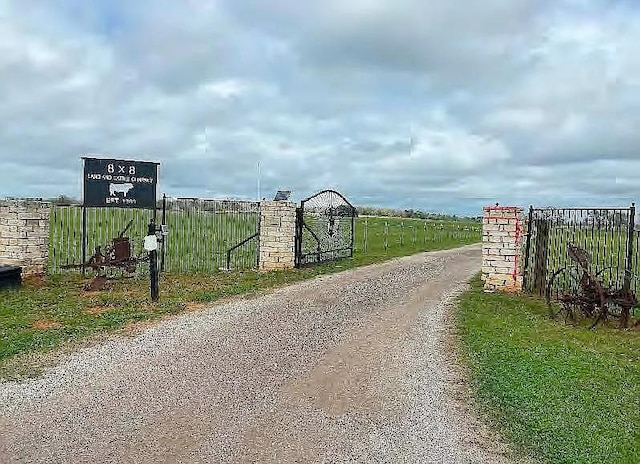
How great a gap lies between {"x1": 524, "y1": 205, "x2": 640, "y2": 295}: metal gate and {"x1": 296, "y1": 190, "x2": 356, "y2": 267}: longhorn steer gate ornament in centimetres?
617

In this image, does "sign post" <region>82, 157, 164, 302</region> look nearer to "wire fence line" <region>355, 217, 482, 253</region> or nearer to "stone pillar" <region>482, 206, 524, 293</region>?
"stone pillar" <region>482, 206, 524, 293</region>

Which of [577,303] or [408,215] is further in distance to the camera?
[408,215]

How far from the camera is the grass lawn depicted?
8250 mm

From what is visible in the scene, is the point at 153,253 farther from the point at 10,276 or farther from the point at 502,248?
the point at 502,248

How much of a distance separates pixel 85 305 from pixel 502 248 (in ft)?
29.7

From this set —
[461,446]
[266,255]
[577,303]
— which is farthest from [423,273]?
[461,446]

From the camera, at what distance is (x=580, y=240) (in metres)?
13.4

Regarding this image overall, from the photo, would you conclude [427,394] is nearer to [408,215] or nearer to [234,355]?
[234,355]

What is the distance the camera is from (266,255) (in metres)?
17.0

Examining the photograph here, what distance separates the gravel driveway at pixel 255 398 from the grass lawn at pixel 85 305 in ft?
2.17

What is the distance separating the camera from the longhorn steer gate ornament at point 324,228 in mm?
17688

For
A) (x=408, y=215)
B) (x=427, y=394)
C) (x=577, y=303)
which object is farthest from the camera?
(x=408, y=215)

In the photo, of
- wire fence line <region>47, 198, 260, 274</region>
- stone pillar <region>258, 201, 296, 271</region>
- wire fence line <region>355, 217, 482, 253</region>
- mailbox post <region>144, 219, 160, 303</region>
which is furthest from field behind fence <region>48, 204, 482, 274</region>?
wire fence line <region>355, 217, 482, 253</region>

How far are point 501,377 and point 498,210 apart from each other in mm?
8001
